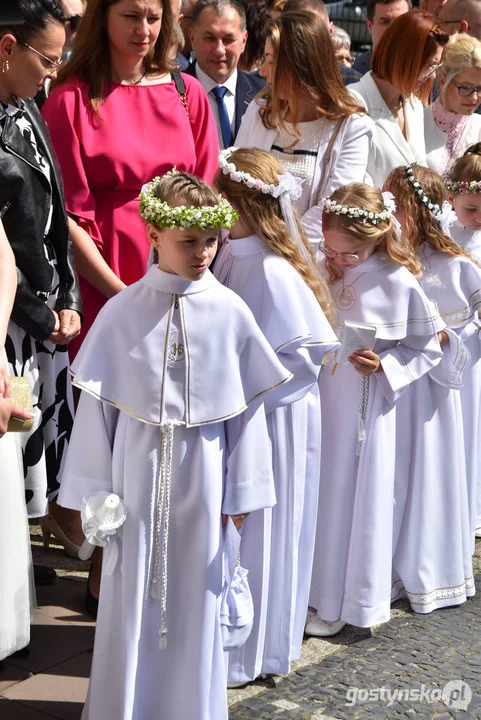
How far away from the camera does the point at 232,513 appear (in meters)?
3.40

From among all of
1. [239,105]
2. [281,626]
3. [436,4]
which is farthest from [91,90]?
[436,4]

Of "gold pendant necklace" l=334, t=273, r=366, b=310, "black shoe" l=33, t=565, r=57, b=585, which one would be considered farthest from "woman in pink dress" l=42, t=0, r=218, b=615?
"gold pendant necklace" l=334, t=273, r=366, b=310

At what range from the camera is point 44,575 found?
15.6ft

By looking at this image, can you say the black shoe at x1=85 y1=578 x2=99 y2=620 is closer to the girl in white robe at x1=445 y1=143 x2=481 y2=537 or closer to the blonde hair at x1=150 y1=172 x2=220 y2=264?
the blonde hair at x1=150 y1=172 x2=220 y2=264

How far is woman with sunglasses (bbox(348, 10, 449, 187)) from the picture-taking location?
570cm

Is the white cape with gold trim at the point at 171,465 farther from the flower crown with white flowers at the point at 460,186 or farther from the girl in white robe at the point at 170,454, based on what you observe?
the flower crown with white flowers at the point at 460,186

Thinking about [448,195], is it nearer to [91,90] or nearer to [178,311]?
[91,90]

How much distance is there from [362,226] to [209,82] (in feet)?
7.07

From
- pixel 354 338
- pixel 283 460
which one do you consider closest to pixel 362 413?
pixel 354 338

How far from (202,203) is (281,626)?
176 centimetres

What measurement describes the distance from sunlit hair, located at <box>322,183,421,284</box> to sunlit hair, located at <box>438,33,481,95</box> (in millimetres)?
1865

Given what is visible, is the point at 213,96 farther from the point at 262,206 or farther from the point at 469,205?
the point at 262,206

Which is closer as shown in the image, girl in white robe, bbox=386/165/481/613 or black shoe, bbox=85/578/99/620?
black shoe, bbox=85/578/99/620

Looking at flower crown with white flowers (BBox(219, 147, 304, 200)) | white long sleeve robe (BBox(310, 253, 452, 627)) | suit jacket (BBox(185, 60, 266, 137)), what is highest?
flower crown with white flowers (BBox(219, 147, 304, 200))
